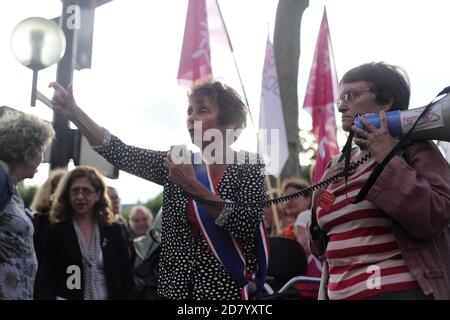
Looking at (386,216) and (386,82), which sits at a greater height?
(386,82)

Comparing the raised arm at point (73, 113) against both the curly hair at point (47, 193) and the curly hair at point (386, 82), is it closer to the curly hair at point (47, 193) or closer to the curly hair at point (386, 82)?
the curly hair at point (386, 82)

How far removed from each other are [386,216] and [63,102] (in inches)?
54.8

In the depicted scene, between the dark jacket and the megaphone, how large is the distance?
288 centimetres

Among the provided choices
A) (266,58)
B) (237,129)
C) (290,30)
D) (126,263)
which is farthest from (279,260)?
(290,30)

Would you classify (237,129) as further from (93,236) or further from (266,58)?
(266,58)

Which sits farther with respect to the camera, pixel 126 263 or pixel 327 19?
pixel 327 19

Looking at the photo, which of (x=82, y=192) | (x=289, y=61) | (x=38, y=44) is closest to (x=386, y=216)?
(x=82, y=192)

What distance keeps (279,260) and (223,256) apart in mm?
2303

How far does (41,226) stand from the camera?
4.99m

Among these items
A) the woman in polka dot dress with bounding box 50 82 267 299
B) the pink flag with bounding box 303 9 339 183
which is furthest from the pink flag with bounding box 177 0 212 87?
the woman in polka dot dress with bounding box 50 82 267 299

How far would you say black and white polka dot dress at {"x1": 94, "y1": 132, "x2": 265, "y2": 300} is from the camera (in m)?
2.73

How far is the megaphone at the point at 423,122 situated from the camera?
2322 millimetres

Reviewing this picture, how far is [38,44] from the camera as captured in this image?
5.43 meters

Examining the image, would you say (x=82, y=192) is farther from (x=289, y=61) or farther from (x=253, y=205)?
(x=289, y=61)
